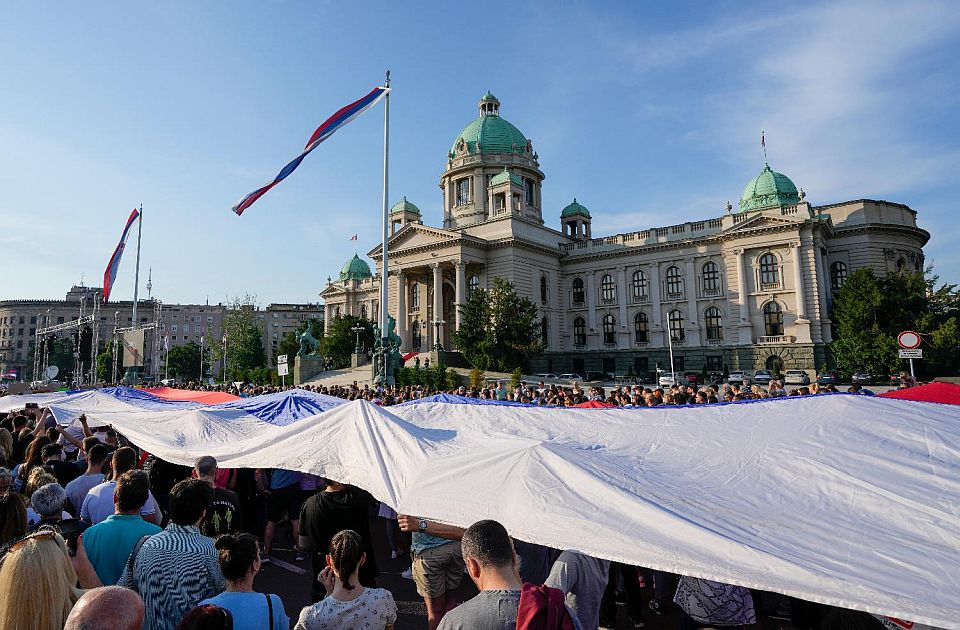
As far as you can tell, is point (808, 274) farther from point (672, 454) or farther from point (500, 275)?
point (672, 454)

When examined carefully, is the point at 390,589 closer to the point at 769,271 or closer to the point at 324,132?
the point at 324,132

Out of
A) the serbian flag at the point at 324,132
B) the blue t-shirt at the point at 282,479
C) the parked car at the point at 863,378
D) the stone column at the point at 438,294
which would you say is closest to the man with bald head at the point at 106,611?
the blue t-shirt at the point at 282,479

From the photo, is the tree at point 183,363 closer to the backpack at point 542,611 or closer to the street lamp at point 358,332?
the street lamp at point 358,332

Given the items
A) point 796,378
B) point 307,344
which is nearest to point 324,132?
point 307,344

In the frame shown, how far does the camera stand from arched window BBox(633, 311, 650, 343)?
59.0 m

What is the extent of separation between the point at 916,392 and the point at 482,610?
8.80m

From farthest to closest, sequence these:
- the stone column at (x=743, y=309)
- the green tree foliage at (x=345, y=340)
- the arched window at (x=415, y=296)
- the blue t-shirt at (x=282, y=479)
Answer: the arched window at (x=415, y=296) < the green tree foliage at (x=345, y=340) < the stone column at (x=743, y=309) < the blue t-shirt at (x=282, y=479)

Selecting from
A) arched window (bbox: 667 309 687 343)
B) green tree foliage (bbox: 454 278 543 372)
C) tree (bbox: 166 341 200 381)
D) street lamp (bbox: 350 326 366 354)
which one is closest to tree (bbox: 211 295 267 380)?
tree (bbox: 166 341 200 381)

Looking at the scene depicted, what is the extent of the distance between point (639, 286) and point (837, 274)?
1745 centimetres

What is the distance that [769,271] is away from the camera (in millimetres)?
51875

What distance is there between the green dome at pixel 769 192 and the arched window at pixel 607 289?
1476cm

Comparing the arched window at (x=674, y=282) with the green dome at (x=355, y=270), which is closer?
the arched window at (x=674, y=282)

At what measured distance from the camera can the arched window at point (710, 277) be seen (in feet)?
181

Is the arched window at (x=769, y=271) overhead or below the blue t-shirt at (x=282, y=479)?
overhead
